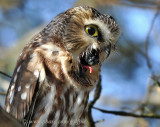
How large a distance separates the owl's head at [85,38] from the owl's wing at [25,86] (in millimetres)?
325

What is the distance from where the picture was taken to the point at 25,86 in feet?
10.4

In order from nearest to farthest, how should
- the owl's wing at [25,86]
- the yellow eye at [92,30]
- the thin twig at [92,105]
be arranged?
1. the owl's wing at [25,86]
2. the yellow eye at [92,30]
3. the thin twig at [92,105]

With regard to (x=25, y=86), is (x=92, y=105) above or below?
below

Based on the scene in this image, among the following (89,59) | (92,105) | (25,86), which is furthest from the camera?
(92,105)

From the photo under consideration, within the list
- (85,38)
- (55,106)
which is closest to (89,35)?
(85,38)

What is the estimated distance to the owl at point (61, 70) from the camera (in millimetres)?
3158

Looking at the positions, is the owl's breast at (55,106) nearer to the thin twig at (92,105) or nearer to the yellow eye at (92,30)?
the thin twig at (92,105)

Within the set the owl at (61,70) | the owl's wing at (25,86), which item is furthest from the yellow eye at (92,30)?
the owl's wing at (25,86)

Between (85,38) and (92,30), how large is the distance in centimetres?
12

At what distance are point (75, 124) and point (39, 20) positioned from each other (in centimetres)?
476

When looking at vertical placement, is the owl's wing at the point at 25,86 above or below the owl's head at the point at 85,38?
below

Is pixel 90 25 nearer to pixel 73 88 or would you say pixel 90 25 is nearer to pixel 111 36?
pixel 111 36

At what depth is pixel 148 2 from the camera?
5.46m

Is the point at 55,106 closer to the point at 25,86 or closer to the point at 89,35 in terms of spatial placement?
the point at 25,86
